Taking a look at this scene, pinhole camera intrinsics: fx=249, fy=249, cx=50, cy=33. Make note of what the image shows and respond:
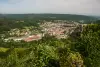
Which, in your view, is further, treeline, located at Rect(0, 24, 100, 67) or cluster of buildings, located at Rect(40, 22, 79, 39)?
cluster of buildings, located at Rect(40, 22, 79, 39)

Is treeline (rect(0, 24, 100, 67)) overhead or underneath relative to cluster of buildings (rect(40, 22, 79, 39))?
overhead

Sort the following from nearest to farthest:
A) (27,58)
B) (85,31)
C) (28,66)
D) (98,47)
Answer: (28,66), (27,58), (98,47), (85,31)

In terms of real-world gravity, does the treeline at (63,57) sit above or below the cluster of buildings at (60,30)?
above

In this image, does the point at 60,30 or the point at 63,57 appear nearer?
the point at 63,57

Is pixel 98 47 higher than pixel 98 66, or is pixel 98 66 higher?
pixel 98 47

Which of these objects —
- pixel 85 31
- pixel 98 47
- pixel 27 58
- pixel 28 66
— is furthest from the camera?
pixel 85 31

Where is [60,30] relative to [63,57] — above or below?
below

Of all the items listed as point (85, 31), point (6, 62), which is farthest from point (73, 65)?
point (85, 31)

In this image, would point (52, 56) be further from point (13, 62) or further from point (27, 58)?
point (13, 62)

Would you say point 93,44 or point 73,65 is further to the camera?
point 93,44

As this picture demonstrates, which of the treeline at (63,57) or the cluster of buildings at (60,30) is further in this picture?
the cluster of buildings at (60,30)
